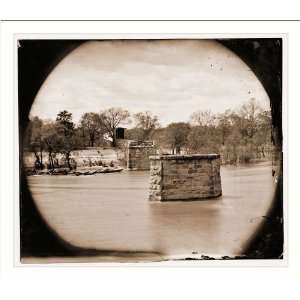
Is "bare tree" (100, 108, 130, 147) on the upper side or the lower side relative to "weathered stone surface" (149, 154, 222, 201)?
upper

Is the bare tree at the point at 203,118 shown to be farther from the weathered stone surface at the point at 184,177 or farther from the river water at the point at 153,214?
the river water at the point at 153,214

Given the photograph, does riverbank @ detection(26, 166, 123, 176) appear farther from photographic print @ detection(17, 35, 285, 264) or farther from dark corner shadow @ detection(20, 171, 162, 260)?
dark corner shadow @ detection(20, 171, 162, 260)

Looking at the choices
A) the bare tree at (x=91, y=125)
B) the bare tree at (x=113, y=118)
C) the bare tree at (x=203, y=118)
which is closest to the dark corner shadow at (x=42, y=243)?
the bare tree at (x=91, y=125)

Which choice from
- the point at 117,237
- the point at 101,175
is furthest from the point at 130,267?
the point at 101,175

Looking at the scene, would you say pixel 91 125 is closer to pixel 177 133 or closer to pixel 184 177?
pixel 177 133

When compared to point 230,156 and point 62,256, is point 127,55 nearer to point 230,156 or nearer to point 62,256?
point 230,156

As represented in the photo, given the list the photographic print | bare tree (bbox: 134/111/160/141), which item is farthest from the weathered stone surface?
bare tree (bbox: 134/111/160/141)

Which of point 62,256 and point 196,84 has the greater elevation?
point 196,84

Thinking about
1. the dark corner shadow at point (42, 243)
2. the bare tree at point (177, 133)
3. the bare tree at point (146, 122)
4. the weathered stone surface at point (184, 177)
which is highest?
the bare tree at point (146, 122)
